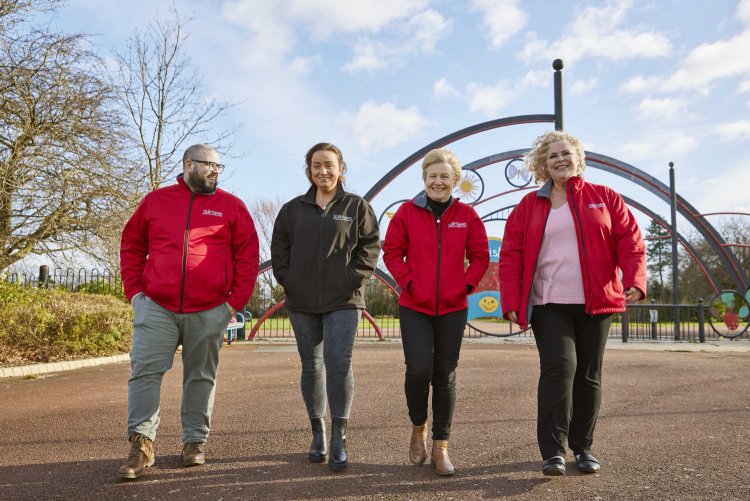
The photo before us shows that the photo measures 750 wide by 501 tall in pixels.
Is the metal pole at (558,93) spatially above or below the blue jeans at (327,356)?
above

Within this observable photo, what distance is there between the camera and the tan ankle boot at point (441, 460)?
10.0 ft

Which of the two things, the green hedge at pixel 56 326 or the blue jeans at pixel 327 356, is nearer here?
the blue jeans at pixel 327 356

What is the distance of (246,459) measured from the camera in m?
3.42

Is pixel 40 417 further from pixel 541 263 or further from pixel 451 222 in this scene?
pixel 541 263

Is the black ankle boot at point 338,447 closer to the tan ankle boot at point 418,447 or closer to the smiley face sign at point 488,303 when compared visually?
the tan ankle boot at point 418,447

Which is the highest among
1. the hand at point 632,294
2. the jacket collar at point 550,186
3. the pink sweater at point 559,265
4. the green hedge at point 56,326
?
the jacket collar at point 550,186

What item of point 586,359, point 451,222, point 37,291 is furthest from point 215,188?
point 37,291

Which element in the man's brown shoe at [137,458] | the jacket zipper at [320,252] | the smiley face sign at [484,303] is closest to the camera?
the man's brown shoe at [137,458]

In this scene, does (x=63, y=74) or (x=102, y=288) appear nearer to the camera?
(x=63, y=74)

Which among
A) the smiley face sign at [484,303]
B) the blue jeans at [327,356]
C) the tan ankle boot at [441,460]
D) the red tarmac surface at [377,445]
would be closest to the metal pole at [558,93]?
the red tarmac surface at [377,445]

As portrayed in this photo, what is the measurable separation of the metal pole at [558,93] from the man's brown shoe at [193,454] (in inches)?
265

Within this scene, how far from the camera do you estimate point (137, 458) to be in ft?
10.0

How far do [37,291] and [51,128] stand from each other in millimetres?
2929

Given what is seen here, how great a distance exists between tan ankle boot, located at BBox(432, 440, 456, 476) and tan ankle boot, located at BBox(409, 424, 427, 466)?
0.39 ft
